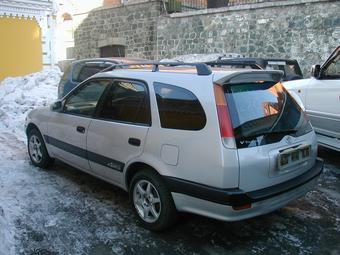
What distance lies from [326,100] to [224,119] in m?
3.58

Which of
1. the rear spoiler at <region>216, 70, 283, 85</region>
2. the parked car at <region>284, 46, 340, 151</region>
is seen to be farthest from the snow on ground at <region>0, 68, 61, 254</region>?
the parked car at <region>284, 46, 340, 151</region>

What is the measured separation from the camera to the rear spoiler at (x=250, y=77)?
12.4 ft

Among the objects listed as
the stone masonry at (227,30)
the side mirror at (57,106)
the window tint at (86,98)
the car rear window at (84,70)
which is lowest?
the side mirror at (57,106)

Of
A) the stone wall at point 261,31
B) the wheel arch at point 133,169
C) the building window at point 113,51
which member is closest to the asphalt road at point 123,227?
the wheel arch at point 133,169

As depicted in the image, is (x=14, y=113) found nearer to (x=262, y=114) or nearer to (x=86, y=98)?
(x=86, y=98)

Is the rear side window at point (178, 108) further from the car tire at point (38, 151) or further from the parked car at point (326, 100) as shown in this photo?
the parked car at point (326, 100)

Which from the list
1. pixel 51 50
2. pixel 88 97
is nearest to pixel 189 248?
pixel 88 97

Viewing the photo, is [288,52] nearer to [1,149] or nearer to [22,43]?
[22,43]

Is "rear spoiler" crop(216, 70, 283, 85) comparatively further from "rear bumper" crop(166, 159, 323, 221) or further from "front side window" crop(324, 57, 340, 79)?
"front side window" crop(324, 57, 340, 79)

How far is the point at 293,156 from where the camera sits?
13.1 ft

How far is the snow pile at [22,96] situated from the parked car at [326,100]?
5318mm

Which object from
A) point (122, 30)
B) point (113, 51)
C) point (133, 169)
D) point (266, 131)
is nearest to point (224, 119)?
point (266, 131)

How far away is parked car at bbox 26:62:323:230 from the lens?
3.58 metres

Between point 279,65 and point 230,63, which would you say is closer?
point 230,63
